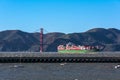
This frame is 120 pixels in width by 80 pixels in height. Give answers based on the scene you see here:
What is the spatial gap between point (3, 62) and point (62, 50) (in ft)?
177

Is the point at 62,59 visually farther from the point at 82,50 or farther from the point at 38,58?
the point at 82,50

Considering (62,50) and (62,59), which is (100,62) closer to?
(62,59)

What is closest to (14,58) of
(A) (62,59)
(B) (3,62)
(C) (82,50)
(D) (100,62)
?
(B) (3,62)
